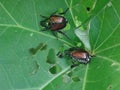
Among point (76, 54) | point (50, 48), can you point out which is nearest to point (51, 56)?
point (50, 48)

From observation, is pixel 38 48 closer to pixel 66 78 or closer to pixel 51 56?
pixel 51 56

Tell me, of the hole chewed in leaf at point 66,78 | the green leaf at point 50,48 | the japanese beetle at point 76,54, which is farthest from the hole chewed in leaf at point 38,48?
the hole chewed in leaf at point 66,78

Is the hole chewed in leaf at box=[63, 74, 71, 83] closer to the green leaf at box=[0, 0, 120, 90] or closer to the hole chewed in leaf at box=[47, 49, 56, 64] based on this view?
the green leaf at box=[0, 0, 120, 90]

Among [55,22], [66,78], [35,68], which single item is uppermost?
[55,22]

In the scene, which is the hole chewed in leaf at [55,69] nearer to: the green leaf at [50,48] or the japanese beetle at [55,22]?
the green leaf at [50,48]

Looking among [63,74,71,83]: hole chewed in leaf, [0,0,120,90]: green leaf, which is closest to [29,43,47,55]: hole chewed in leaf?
[0,0,120,90]: green leaf

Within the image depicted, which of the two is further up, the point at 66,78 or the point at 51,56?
the point at 51,56
